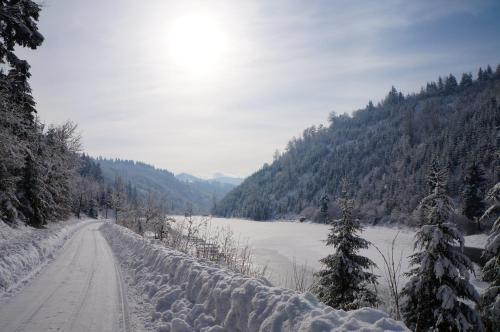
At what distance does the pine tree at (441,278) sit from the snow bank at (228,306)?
26.0ft

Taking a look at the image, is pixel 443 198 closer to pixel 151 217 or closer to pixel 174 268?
pixel 174 268

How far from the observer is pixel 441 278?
38.6 feet

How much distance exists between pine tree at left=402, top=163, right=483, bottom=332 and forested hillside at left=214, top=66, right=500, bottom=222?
51.2 metres

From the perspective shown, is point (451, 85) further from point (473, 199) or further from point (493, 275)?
point (493, 275)

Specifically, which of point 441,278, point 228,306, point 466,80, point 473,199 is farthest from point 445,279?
point 466,80

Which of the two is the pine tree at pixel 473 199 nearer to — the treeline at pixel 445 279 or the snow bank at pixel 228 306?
the treeline at pixel 445 279

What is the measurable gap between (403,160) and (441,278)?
411ft

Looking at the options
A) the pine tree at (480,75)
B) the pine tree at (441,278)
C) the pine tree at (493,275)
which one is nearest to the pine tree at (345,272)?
the pine tree at (441,278)

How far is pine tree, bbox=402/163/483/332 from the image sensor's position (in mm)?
11327

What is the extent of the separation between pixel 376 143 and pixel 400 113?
121 feet

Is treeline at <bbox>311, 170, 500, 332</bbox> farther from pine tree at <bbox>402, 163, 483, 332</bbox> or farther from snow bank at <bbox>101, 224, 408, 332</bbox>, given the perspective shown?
snow bank at <bbox>101, 224, 408, 332</bbox>

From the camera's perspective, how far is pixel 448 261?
11.6 meters

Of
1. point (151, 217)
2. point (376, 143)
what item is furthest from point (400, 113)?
point (151, 217)

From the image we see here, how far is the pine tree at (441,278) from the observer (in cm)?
1133
